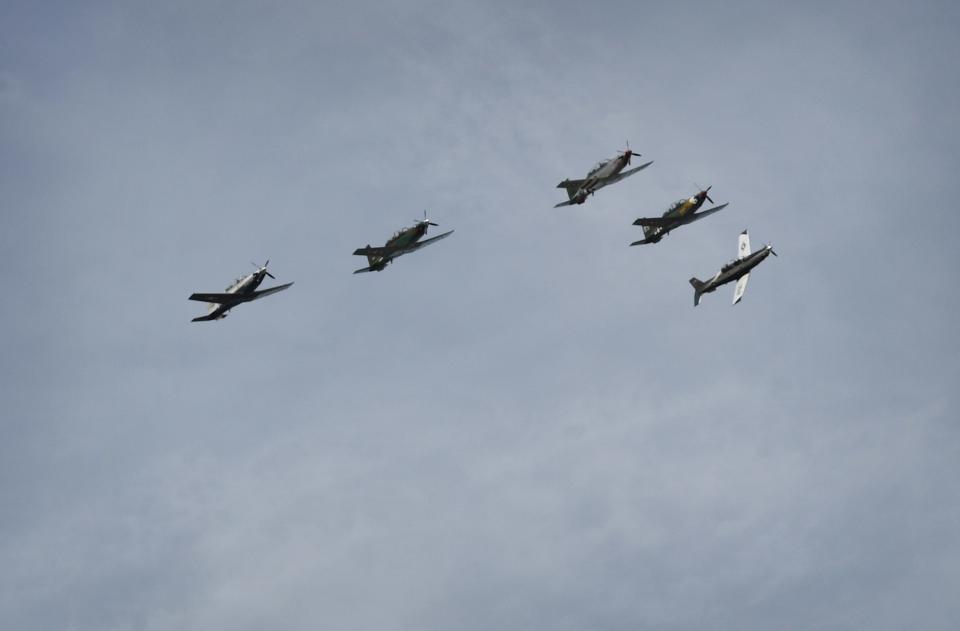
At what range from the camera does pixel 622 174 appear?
136m

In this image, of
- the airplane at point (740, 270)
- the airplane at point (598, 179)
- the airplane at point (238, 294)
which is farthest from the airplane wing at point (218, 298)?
the airplane at point (740, 270)

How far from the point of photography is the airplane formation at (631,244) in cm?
12031

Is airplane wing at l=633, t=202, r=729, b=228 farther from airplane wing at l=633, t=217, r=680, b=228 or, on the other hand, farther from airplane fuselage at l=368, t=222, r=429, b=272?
airplane fuselage at l=368, t=222, r=429, b=272

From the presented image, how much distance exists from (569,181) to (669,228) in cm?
1663

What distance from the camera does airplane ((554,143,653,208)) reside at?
5354 inches

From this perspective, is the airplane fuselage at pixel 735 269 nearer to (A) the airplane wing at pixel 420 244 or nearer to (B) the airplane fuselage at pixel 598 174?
(B) the airplane fuselage at pixel 598 174

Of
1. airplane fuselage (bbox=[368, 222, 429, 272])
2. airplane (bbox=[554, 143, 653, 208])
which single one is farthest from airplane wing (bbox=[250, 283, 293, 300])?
airplane (bbox=[554, 143, 653, 208])

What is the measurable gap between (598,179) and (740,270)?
26.0 metres

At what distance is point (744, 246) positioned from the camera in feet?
471

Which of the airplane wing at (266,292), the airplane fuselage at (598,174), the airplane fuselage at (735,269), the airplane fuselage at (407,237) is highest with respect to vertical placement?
the airplane fuselage at (598,174)

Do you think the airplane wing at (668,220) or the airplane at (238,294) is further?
the airplane wing at (668,220)

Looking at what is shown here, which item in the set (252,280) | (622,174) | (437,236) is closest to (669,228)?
(622,174)

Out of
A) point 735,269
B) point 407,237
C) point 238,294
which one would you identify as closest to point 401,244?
point 407,237

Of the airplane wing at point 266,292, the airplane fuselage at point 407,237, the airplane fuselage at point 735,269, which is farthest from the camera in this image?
the airplane fuselage at point 735,269
